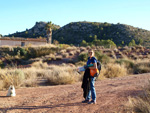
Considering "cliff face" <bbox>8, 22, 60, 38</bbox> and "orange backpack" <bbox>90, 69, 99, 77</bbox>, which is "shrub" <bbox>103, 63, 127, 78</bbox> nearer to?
"orange backpack" <bbox>90, 69, 99, 77</bbox>

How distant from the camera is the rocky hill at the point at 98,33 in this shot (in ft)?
214

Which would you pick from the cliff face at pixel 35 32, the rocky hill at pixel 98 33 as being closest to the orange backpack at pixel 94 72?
the rocky hill at pixel 98 33

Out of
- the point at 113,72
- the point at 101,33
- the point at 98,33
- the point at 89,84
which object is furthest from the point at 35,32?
the point at 89,84

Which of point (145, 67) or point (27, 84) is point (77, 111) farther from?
point (145, 67)

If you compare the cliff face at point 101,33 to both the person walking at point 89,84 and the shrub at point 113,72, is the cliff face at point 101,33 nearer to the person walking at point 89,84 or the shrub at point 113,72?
the shrub at point 113,72

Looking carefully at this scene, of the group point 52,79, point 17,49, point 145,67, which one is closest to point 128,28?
point 17,49

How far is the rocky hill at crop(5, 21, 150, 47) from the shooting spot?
214ft

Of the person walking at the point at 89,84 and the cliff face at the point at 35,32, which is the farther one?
the cliff face at the point at 35,32

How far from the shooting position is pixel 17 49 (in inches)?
1517

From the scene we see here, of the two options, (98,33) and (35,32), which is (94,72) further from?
(35,32)

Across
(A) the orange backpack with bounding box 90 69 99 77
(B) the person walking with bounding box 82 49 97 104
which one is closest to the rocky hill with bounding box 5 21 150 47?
(B) the person walking with bounding box 82 49 97 104

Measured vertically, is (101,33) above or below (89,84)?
above

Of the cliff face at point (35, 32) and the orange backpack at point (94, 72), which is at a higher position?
the cliff face at point (35, 32)

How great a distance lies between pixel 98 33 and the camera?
7400 cm
